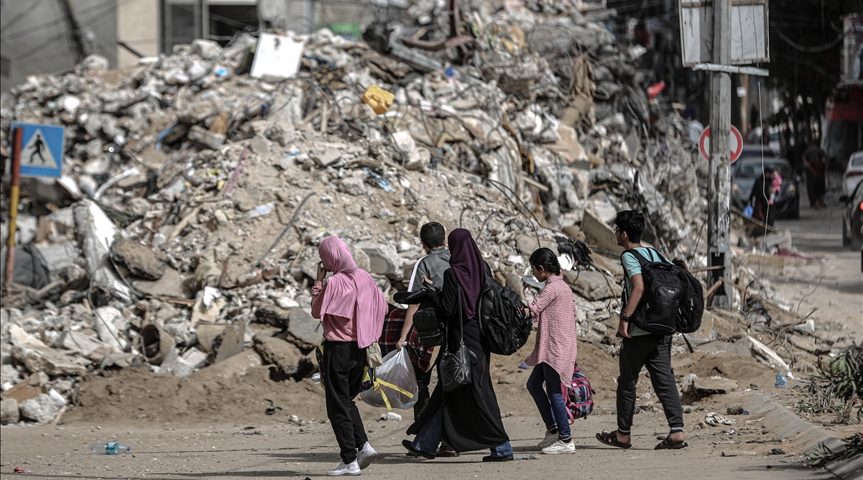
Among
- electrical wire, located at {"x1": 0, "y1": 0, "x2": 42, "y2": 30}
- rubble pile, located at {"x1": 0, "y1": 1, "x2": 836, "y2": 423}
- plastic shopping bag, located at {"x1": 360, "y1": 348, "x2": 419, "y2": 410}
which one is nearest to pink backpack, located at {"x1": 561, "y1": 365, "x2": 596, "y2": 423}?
plastic shopping bag, located at {"x1": 360, "y1": 348, "x2": 419, "y2": 410}

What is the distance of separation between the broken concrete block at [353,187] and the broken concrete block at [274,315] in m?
2.24

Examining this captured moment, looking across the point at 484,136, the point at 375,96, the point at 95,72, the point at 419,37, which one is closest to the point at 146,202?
the point at 375,96

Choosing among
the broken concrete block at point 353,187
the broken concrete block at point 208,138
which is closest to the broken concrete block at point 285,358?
the broken concrete block at point 353,187

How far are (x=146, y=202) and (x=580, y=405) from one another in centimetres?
814

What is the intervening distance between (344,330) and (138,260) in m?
5.87

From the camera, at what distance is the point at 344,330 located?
576 centimetres

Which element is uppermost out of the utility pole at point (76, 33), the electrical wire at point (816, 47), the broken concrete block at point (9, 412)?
the utility pole at point (76, 33)

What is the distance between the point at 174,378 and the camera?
9.37 m

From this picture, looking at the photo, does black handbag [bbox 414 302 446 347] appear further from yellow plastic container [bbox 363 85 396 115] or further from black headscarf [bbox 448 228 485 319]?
yellow plastic container [bbox 363 85 396 115]

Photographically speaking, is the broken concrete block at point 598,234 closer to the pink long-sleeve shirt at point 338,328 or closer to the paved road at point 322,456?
the paved road at point 322,456

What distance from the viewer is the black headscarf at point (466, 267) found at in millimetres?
5723

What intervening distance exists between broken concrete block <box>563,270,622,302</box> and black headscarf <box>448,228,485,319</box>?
14.6ft

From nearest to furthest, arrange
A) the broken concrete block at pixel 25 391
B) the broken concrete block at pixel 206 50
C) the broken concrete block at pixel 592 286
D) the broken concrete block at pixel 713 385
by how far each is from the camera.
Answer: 1. the broken concrete block at pixel 713 385
2. the broken concrete block at pixel 25 391
3. the broken concrete block at pixel 592 286
4. the broken concrete block at pixel 206 50

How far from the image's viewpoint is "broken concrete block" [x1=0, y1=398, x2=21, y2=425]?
361 inches
